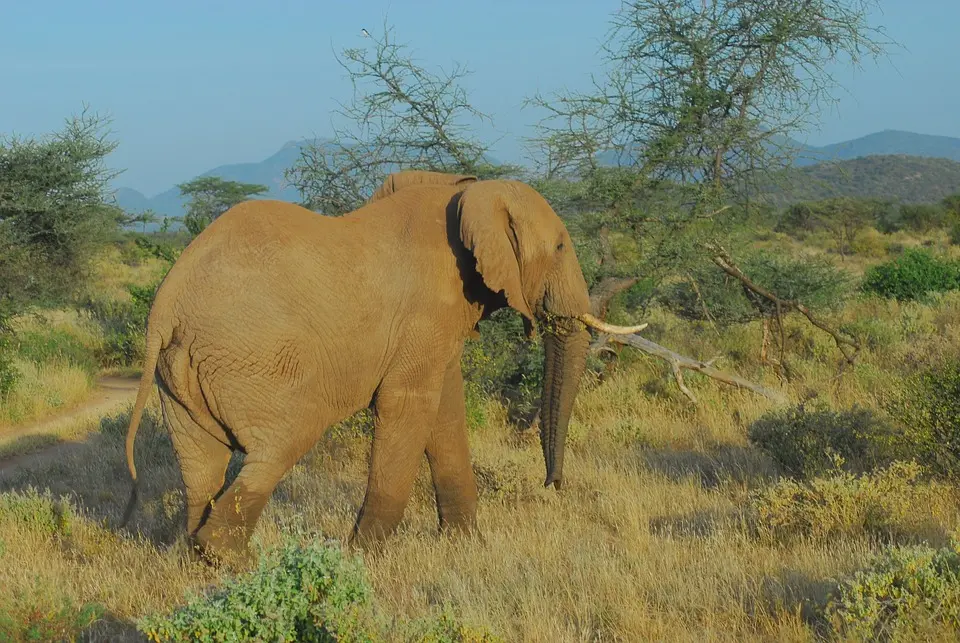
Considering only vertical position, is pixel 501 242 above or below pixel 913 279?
above

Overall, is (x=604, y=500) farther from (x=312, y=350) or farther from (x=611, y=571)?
(x=312, y=350)

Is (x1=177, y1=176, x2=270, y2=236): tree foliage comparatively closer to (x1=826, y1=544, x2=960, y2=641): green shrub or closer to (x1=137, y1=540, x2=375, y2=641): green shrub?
(x1=137, y1=540, x2=375, y2=641): green shrub

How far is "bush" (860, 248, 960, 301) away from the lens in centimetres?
1585

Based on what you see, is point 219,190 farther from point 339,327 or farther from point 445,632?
point 445,632

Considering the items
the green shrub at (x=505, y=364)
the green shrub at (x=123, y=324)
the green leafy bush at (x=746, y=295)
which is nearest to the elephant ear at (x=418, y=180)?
the green shrub at (x=505, y=364)

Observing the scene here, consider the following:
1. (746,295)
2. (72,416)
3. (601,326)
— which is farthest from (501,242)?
(72,416)

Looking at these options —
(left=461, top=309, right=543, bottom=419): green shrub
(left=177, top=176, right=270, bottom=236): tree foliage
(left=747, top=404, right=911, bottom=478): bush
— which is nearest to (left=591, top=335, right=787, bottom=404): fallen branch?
(left=461, top=309, right=543, bottom=419): green shrub

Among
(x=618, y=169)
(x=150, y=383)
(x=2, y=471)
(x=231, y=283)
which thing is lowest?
(x=2, y=471)

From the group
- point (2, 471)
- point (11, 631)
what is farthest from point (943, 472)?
point (2, 471)

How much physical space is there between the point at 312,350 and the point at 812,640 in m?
2.81

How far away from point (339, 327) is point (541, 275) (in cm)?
129

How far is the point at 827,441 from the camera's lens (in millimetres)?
7051

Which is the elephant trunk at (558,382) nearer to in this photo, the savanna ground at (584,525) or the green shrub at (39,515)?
the savanna ground at (584,525)

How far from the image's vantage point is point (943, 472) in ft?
20.2
